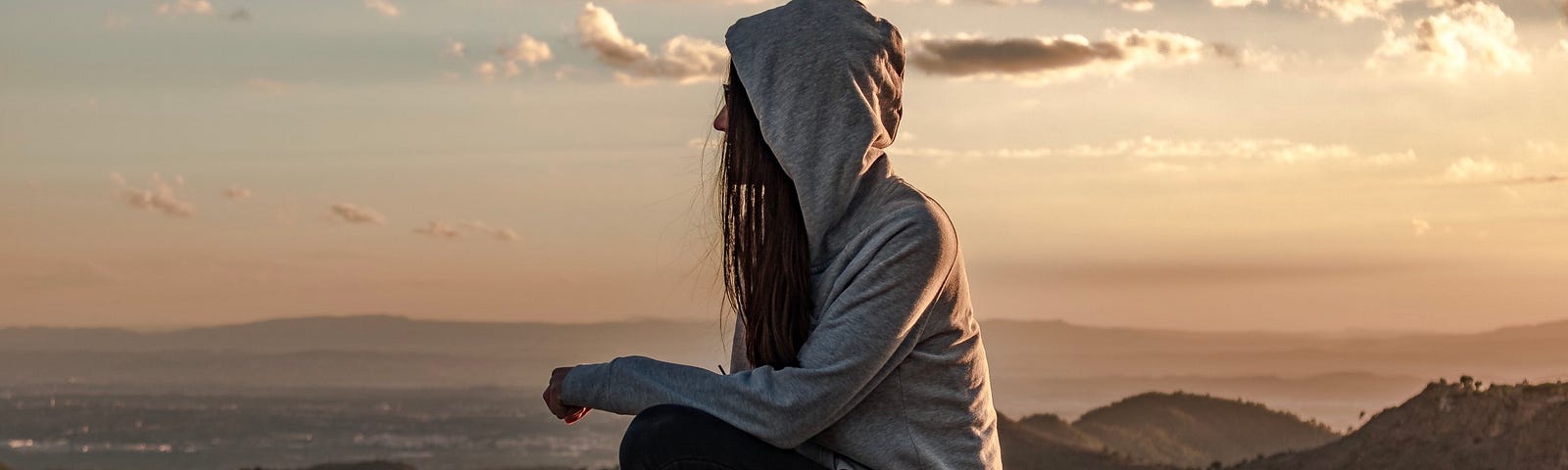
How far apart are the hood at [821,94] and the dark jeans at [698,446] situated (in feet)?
1.19


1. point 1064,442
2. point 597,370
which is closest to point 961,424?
point 597,370

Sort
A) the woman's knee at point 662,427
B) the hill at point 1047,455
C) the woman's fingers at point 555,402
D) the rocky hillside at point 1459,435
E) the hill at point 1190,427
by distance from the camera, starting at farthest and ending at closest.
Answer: the hill at point 1190,427
the hill at point 1047,455
the rocky hillside at point 1459,435
the woman's fingers at point 555,402
the woman's knee at point 662,427

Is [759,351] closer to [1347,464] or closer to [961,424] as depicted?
[961,424]

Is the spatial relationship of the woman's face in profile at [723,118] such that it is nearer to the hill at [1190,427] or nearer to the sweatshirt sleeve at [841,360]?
the sweatshirt sleeve at [841,360]

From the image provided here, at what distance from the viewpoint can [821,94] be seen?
248 centimetres

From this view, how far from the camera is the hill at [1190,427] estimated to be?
14695 millimetres

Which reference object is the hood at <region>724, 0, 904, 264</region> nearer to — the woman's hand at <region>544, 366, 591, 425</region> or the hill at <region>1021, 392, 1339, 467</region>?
the woman's hand at <region>544, 366, 591, 425</region>

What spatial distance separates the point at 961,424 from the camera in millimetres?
2496

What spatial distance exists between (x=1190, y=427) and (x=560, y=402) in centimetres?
1433

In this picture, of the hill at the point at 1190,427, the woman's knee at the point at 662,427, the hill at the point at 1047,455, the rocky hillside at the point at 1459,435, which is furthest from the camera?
the hill at the point at 1190,427

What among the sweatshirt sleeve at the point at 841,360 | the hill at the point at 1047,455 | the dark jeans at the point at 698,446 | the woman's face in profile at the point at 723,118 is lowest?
the hill at the point at 1047,455

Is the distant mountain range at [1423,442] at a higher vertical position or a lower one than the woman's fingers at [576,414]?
lower

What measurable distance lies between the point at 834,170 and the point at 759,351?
0.37 meters

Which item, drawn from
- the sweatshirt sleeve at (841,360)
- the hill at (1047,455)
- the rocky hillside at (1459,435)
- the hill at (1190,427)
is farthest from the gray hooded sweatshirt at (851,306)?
the hill at (1190,427)
